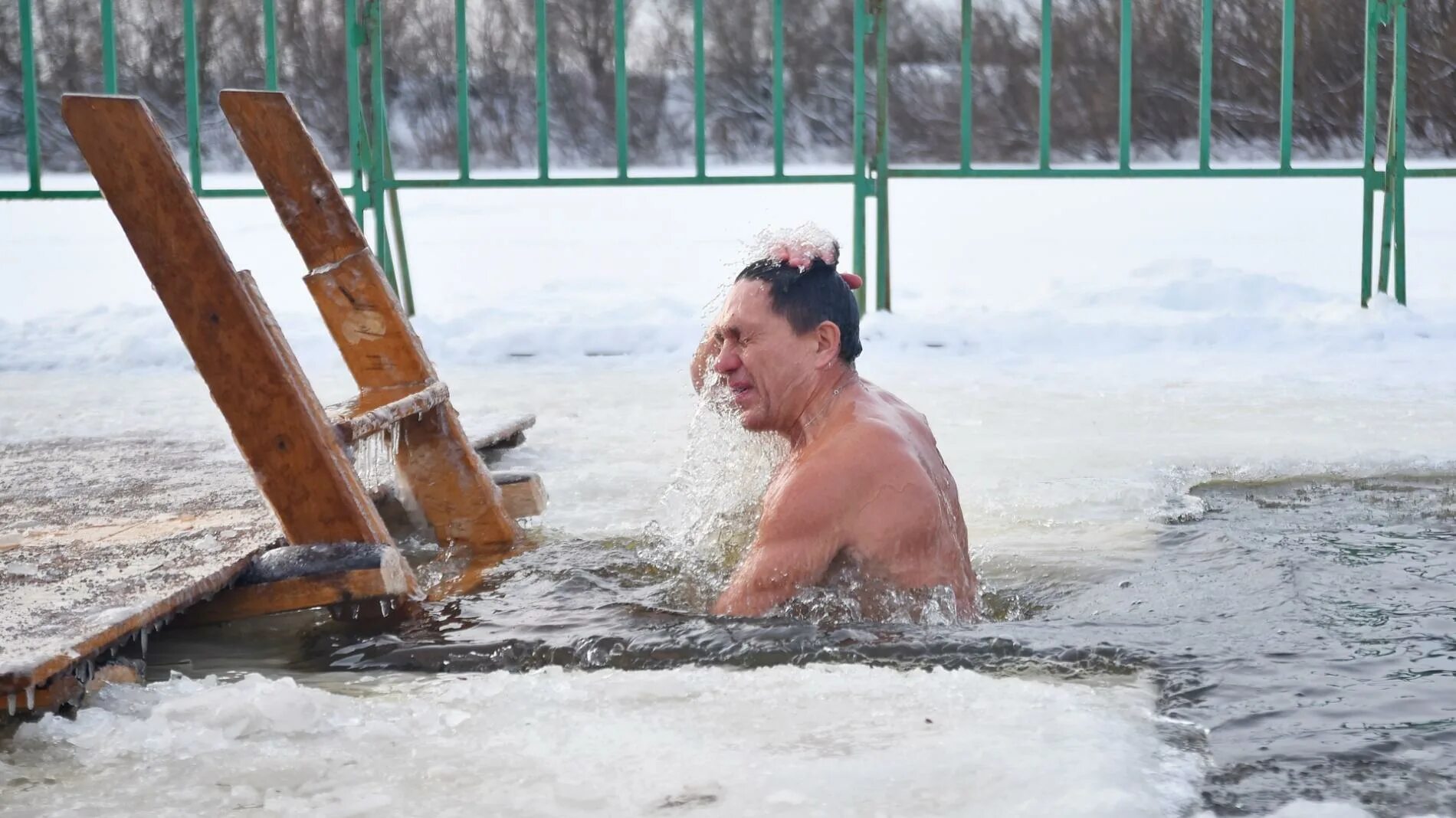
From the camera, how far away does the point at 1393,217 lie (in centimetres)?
865

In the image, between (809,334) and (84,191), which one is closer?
(809,334)

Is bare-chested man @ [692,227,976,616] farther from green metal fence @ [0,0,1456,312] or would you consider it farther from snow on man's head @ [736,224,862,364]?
green metal fence @ [0,0,1456,312]

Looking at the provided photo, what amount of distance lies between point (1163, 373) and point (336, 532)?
4.92m

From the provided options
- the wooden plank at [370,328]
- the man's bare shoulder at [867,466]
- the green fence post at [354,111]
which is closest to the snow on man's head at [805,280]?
the man's bare shoulder at [867,466]

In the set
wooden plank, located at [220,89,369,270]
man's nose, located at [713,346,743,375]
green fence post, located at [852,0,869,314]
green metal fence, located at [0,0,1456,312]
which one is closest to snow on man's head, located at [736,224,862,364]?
man's nose, located at [713,346,743,375]

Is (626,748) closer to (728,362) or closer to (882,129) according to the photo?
(728,362)

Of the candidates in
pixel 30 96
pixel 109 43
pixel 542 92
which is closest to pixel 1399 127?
pixel 542 92

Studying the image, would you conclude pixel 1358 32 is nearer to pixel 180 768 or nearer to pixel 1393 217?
pixel 1393 217

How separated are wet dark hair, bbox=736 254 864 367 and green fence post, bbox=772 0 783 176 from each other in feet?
16.1

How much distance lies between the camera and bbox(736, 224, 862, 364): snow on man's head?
11.4 feet

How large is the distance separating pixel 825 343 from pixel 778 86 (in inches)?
201

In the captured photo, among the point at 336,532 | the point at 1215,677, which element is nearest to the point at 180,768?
the point at 336,532

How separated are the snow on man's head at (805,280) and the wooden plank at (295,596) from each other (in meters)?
1.04

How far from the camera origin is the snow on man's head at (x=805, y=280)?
3.47m
